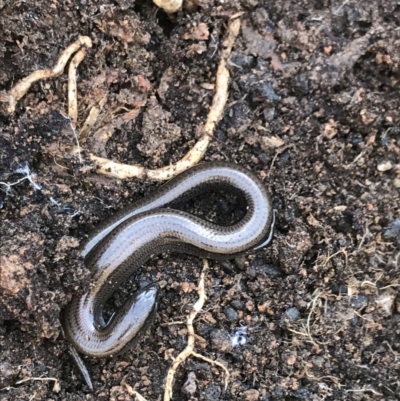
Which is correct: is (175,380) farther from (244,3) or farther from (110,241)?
(244,3)

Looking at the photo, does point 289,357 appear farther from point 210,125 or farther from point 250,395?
point 210,125

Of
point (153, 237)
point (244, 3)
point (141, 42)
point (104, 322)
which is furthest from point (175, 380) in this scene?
point (244, 3)

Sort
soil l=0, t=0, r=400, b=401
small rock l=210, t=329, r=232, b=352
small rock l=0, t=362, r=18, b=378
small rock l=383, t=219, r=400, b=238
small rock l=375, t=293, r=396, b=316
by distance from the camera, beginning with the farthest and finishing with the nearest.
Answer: small rock l=383, t=219, r=400, b=238, small rock l=375, t=293, r=396, b=316, small rock l=210, t=329, r=232, b=352, soil l=0, t=0, r=400, b=401, small rock l=0, t=362, r=18, b=378

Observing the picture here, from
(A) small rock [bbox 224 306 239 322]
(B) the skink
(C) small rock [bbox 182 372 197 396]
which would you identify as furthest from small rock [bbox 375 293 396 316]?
(C) small rock [bbox 182 372 197 396]

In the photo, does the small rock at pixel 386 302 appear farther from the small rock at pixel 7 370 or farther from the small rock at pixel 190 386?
the small rock at pixel 7 370

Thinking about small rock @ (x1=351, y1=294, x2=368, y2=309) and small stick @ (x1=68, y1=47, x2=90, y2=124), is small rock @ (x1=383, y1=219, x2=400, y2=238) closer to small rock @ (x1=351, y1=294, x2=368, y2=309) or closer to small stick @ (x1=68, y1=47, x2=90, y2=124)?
small rock @ (x1=351, y1=294, x2=368, y2=309)

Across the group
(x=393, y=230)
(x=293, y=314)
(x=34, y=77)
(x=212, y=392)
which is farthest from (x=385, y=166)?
(x=34, y=77)
